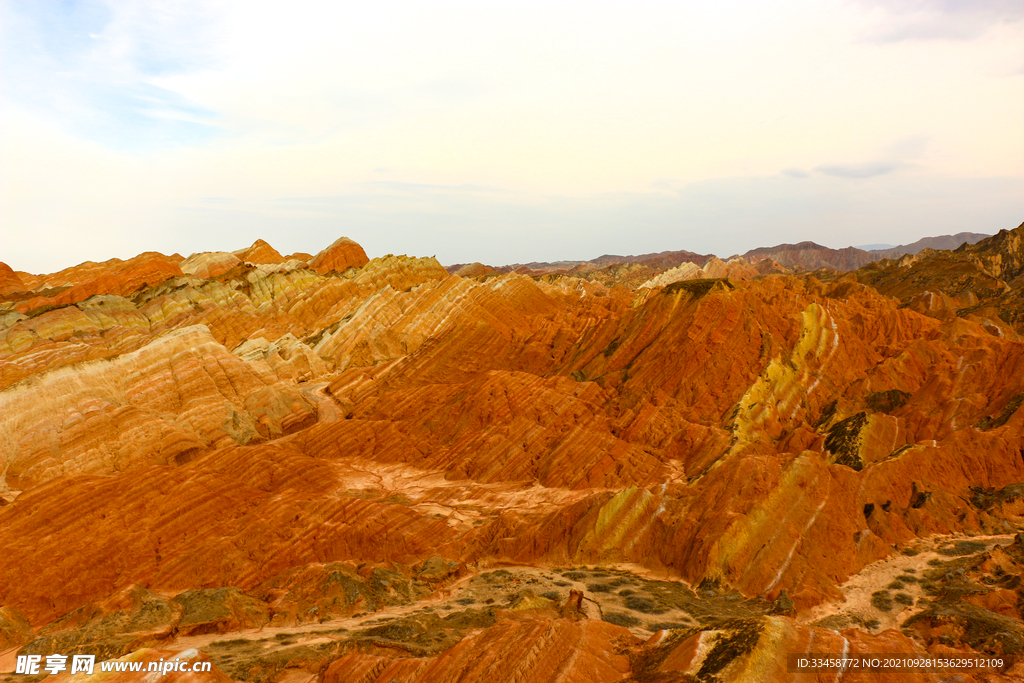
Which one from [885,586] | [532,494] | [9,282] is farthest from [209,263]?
[885,586]

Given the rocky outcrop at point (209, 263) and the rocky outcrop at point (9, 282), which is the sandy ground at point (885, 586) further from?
the rocky outcrop at point (9, 282)

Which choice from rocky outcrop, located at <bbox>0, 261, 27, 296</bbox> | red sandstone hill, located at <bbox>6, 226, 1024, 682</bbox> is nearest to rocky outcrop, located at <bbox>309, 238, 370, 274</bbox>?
red sandstone hill, located at <bbox>6, 226, 1024, 682</bbox>

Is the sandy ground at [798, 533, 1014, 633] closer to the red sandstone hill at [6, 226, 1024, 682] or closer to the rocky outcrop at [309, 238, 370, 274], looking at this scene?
the red sandstone hill at [6, 226, 1024, 682]

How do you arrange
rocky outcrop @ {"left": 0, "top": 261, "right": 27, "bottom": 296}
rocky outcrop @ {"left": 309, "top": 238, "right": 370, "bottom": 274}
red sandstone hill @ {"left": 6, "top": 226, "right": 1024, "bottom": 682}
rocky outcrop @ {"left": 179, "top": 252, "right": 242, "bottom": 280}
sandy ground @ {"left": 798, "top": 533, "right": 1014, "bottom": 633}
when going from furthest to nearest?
1. rocky outcrop @ {"left": 309, "top": 238, "right": 370, "bottom": 274}
2. rocky outcrop @ {"left": 179, "top": 252, "right": 242, "bottom": 280}
3. rocky outcrop @ {"left": 0, "top": 261, "right": 27, "bottom": 296}
4. sandy ground @ {"left": 798, "top": 533, "right": 1014, "bottom": 633}
5. red sandstone hill @ {"left": 6, "top": 226, "right": 1024, "bottom": 682}

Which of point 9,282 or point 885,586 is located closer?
point 885,586

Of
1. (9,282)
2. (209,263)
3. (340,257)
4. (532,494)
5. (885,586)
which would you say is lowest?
(885,586)

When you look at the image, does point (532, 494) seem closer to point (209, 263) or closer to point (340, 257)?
point (340, 257)

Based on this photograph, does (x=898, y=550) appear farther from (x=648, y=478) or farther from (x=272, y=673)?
(x=272, y=673)

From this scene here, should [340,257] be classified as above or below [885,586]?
above

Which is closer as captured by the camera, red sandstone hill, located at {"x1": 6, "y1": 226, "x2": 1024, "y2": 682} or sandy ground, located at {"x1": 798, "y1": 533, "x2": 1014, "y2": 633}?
red sandstone hill, located at {"x1": 6, "y1": 226, "x2": 1024, "y2": 682}
